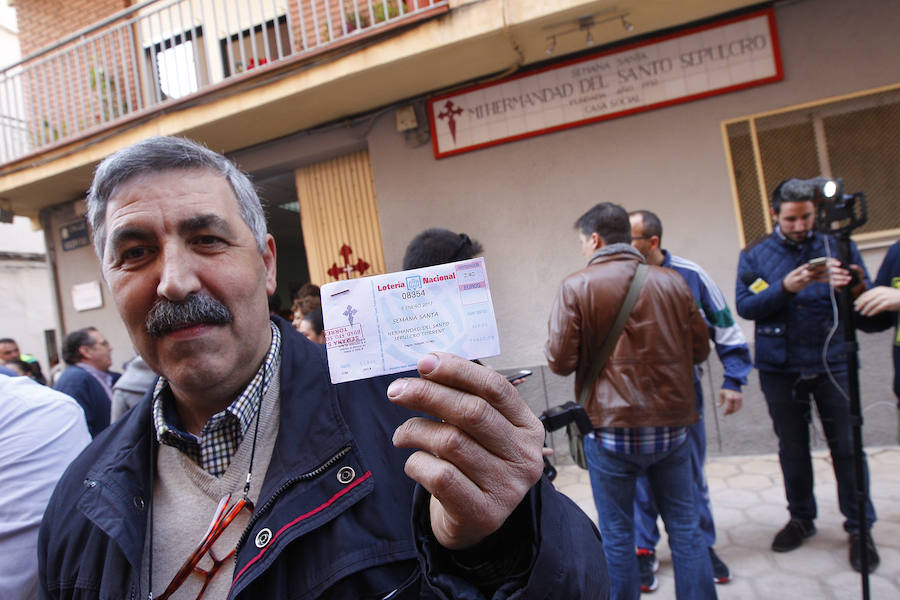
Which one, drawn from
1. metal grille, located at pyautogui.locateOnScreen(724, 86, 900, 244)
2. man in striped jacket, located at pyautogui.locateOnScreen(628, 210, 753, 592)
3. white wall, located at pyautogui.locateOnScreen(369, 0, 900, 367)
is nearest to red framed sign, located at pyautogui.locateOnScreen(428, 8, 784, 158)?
white wall, located at pyautogui.locateOnScreen(369, 0, 900, 367)

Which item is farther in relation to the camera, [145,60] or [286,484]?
[145,60]

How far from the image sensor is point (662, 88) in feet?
15.8

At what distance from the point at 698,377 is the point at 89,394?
4377mm

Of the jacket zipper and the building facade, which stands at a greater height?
the building facade

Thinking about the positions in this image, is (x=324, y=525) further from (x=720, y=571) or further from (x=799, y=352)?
(x=799, y=352)

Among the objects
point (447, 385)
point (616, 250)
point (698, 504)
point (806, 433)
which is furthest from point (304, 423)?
point (806, 433)

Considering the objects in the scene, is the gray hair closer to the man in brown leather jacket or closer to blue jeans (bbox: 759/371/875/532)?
the man in brown leather jacket

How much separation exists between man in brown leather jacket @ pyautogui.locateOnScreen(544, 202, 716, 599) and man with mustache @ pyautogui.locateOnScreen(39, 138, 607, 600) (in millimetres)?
1444

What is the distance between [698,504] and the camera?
304 centimetres

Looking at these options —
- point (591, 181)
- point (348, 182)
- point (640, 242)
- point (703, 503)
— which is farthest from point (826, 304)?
point (348, 182)

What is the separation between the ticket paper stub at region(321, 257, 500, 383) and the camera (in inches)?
35.5

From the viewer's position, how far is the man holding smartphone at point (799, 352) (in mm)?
2992

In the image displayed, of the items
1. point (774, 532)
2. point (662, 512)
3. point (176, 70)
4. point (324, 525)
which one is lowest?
point (774, 532)

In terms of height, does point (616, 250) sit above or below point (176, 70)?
below
